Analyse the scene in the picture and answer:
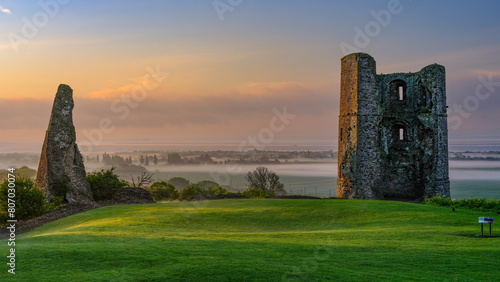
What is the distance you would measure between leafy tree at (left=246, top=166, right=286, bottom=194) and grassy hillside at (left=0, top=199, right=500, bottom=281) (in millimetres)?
22573

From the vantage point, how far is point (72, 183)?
89.5 ft

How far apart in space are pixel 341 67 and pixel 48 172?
2195 cm

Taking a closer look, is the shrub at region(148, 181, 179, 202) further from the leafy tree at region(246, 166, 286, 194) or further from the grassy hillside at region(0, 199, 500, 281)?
the grassy hillside at region(0, 199, 500, 281)

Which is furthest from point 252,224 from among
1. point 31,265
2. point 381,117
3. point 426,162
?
point 426,162

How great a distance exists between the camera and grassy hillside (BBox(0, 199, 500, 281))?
9.63m

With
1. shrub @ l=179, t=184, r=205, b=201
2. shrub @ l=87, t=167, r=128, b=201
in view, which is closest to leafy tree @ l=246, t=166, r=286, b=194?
shrub @ l=179, t=184, r=205, b=201

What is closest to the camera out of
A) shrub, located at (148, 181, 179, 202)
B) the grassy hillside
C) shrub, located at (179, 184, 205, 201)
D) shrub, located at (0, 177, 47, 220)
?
the grassy hillside

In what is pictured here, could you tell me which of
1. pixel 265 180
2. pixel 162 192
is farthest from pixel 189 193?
pixel 265 180

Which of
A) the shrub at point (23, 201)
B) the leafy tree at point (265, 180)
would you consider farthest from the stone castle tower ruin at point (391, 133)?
the shrub at point (23, 201)

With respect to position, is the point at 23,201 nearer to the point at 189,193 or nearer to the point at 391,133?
the point at 189,193

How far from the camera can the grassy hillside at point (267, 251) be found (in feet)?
31.6

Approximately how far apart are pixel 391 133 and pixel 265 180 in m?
13.7

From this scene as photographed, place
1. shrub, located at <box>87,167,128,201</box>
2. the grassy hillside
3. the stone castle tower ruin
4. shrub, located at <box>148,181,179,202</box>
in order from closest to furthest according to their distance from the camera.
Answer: the grassy hillside < shrub, located at <box>87,167,128,201</box> < the stone castle tower ruin < shrub, located at <box>148,181,179,202</box>

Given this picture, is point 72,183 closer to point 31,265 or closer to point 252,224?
point 252,224
